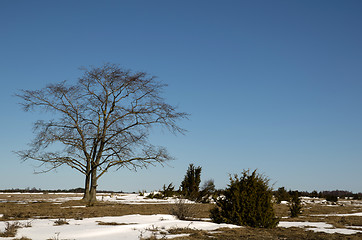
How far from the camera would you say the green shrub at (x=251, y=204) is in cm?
1130

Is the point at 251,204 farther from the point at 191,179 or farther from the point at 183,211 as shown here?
the point at 191,179

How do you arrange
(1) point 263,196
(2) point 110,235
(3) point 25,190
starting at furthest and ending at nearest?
(3) point 25,190 → (1) point 263,196 → (2) point 110,235

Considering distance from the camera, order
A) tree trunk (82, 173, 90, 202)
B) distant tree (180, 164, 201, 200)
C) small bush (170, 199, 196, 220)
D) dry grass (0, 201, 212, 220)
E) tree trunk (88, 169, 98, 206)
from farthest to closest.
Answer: distant tree (180, 164, 201, 200) → tree trunk (82, 173, 90, 202) → tree trunk (88, 169, 98, 206) → dry grass (0, 201, 212, 220) → small bush (170, 199, 196, 220)

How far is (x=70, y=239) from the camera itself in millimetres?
8453

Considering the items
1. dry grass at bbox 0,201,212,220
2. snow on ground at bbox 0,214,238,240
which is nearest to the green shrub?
snow on ground at bbox 0,214,238,240

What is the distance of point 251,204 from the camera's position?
11.2m

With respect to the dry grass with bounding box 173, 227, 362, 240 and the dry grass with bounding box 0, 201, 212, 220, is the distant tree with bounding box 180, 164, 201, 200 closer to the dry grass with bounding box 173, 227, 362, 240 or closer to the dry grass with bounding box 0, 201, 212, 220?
the dry grass with bounding box 0, 201, 212, 220

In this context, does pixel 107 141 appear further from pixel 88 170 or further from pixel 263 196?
pixel 263 196

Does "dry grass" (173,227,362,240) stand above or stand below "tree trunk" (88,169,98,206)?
below

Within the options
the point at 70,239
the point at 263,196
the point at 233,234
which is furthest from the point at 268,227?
the point at 70,239

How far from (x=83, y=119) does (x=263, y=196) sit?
1581cm

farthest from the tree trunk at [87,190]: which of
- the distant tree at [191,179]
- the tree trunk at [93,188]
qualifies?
the distant tree at [191,179]

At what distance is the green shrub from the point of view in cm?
1130

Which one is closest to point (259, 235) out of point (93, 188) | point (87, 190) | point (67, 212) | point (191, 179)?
point (67, 212)
